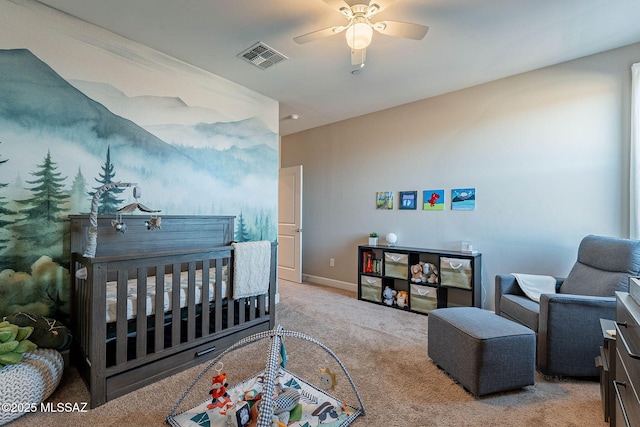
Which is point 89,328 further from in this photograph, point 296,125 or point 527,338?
point 296,125

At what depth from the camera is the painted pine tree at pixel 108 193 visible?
7.67 ft

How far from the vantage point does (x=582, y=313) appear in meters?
1.93

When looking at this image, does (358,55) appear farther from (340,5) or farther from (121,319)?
(121,319)

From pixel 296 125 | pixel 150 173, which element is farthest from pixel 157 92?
pixel 296 125

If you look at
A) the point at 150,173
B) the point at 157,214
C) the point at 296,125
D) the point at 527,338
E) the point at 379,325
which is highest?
the point at 296,125

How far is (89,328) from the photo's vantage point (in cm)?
171

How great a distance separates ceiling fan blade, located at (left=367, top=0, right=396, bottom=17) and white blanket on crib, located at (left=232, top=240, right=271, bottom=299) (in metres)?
1.92

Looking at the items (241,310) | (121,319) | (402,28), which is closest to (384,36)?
(402,28)

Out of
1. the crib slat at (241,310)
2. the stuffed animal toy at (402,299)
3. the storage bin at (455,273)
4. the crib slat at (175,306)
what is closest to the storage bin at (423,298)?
the stuffed animal toy at (402,299)

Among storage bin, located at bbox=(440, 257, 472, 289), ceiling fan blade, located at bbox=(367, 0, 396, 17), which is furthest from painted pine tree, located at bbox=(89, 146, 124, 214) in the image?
storage bin, located at bbox=(440, 257, 472, 289)

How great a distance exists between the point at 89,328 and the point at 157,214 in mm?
1137

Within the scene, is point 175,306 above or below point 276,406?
above

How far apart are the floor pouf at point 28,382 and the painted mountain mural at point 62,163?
0.50 m

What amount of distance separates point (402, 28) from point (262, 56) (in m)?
1.34
